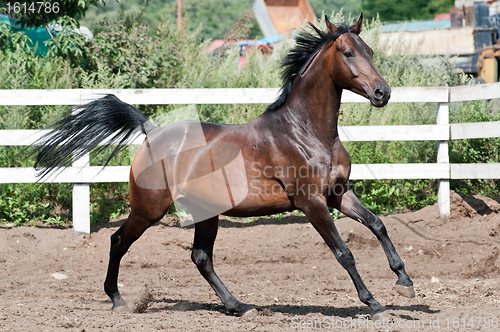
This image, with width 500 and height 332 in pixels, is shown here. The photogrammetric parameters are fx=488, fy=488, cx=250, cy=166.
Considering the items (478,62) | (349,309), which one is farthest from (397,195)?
(478,62)

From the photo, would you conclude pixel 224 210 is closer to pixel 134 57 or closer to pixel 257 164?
pixel 257 164

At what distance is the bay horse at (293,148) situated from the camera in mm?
3381

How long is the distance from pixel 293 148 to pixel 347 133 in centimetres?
268

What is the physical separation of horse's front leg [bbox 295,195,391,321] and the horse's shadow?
0.24 metres

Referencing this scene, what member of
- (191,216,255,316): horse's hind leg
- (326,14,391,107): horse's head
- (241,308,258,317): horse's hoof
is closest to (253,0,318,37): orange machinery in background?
(191,216,255,316): horse's hind leg

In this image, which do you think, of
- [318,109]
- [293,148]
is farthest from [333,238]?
[318,109]

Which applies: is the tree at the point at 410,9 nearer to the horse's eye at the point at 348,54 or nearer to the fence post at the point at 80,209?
the fence post at the point at 80,209

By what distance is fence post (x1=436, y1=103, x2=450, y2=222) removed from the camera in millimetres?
6086

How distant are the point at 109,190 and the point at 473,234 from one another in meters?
4.64

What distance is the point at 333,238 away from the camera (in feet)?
11.2

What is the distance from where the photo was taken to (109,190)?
265 inches

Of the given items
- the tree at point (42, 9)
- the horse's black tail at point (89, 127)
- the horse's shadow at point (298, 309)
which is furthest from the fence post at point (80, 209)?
the tree at point (42, 9)

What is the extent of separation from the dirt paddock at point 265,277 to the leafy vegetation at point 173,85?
1.63ft

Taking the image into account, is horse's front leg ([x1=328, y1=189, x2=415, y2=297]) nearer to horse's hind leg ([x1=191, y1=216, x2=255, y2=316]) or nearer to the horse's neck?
the horse's neck
